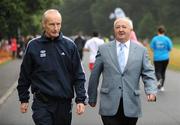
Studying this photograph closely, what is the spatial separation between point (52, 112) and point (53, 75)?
0.38 m

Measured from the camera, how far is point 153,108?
13.9m

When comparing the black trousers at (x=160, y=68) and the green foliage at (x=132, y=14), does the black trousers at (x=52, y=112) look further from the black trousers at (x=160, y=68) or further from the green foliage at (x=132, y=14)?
the green foliage at (x=132, y=14)

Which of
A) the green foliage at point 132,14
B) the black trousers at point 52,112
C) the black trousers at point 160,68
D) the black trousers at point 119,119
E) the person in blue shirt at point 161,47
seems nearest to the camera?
the black trousers at point 52,112

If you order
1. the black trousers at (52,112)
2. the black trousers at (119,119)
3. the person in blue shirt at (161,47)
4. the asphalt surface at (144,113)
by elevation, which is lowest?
the asphalt surface at (144,113)

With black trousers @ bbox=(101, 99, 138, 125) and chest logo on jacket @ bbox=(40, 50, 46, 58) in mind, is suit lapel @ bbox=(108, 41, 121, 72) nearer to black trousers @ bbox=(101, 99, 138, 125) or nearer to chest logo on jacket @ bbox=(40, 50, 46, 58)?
black trousers @ bbox=(101, 99, 138, 125)

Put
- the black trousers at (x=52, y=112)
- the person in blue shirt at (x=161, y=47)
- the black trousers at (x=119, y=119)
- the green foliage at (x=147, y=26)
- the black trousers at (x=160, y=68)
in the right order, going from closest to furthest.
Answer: the black trousers at (x=52, y=112), the black trousers at (x=119, y=119), the person in blue shirt at (x=161, y=47), the black trousers at (x=160, y=68), the green foliage at (x=147, y=26)

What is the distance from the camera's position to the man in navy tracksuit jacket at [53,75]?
21.0 ft

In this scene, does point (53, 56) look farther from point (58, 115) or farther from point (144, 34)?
point (144, 34)

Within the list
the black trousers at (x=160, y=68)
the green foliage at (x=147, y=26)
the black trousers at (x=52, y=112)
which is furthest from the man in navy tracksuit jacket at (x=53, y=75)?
the green foliage at (x=147, y=26)

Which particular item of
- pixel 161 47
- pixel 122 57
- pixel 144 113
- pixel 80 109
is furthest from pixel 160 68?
pixel 80 109

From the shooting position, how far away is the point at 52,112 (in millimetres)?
6430

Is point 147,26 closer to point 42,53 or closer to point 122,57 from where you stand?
point 122,57

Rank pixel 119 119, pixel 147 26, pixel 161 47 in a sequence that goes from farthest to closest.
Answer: pixel 147 26 < pixel 161 47 < pixel 119 119

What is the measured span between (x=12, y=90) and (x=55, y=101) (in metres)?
12.9
